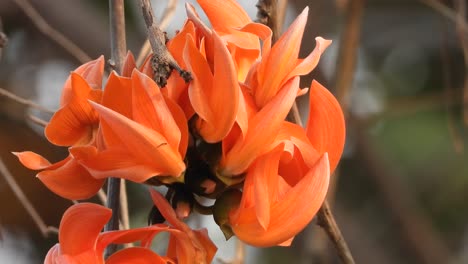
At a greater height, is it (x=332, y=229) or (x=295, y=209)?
(x=295, y=209)

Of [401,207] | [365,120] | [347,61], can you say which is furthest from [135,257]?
[401,207]

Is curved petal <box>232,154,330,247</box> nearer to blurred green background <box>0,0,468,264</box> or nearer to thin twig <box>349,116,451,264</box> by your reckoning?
blurred green background <box>0,0,468,264</box>

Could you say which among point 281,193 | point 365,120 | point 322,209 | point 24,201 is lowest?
point 365,120

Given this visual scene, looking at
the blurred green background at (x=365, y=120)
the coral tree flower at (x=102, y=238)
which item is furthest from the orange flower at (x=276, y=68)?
the blurred green background at (x=365, y=120)

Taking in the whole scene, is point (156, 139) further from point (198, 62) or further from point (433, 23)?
point (433, 23)

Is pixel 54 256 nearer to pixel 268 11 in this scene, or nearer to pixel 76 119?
pixel 76 119

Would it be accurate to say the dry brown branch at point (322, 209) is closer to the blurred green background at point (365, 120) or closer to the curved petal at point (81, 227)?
the curved petal at point (81, 227)

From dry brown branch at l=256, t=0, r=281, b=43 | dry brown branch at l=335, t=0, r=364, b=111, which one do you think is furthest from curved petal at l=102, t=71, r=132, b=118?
dry brown branch at l=335, t=0, r=364, b=111
